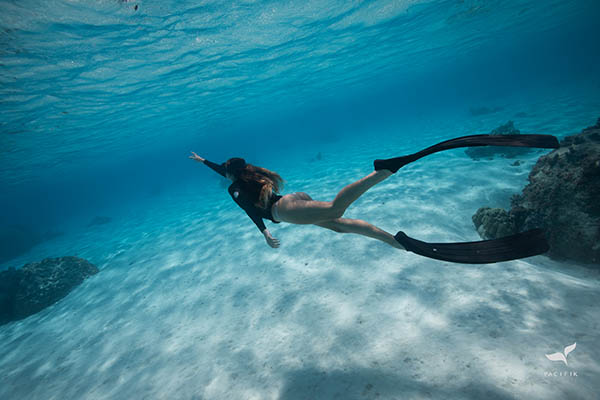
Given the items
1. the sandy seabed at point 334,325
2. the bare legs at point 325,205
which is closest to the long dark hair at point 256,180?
the bare legs at point 325,205

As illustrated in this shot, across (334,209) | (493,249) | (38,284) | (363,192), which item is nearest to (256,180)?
(334,209)

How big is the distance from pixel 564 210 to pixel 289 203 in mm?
5349

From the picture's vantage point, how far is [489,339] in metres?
2.71

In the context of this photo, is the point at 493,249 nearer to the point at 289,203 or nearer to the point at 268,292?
the point at 289,203

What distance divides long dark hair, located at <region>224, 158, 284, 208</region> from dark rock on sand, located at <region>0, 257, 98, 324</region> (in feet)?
36.4

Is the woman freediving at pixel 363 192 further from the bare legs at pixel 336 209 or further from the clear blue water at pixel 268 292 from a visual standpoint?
the clear blue water at pixel 268 292

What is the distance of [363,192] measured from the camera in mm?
2936

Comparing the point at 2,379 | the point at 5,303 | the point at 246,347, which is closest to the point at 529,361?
the point at 246,347

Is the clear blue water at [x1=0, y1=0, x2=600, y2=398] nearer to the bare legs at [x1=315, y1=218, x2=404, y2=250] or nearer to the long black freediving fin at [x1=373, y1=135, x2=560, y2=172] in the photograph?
the bare legs at [x1=315, y1=218, x2=404, y2=250]

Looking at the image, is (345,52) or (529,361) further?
(345,52)

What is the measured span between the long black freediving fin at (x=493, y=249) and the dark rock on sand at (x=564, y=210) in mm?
2594

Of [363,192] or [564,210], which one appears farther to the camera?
[564,210]

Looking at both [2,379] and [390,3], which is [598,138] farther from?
[390,3]

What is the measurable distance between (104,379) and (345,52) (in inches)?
1199
